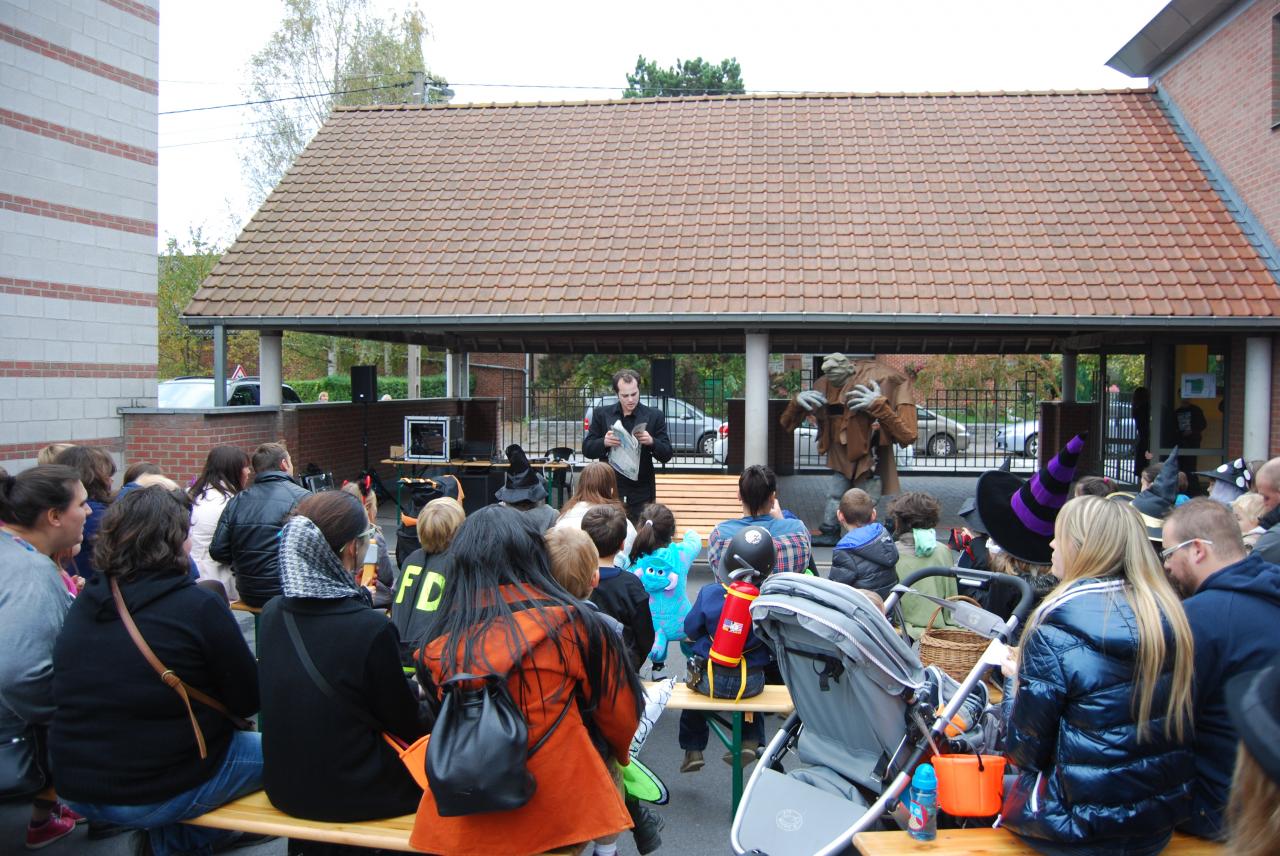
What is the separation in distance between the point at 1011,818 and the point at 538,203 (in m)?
11.9

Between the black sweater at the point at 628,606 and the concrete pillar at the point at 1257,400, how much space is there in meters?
9.58

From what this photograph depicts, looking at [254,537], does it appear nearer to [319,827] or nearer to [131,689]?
[131,689]

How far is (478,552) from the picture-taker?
116 inches

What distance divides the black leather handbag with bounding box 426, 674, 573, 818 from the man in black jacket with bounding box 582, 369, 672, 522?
531 centimetres

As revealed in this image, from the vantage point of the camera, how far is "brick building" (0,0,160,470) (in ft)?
32.1

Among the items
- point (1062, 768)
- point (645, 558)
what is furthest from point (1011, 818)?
point (645, 558)

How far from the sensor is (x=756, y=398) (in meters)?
11.4

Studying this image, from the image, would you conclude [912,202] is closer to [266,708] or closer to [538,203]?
[538,203]

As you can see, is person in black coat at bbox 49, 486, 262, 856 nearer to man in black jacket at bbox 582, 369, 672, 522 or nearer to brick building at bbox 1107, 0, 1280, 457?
man in black jacket at bbox 582, 369, 672, 522

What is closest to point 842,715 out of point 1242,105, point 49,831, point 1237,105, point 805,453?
point 49,831

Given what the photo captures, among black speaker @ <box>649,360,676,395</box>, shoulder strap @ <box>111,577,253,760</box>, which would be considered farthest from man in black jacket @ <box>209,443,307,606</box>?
black speaker @ <box>649,360,676,395</box>

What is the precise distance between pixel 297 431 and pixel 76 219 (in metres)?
3.57

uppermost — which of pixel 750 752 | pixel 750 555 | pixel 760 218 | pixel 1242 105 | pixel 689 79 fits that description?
pixel 689 79

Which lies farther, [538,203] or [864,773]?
[538,203]
